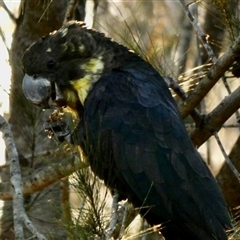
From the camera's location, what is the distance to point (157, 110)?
12.6ft

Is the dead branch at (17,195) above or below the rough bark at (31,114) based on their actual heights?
below

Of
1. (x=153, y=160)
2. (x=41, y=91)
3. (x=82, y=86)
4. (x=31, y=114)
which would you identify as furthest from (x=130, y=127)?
(x=31, y=114)

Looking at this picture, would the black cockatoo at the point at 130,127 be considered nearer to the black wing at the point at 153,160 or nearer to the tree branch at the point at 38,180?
the black wing at the point at 153,160

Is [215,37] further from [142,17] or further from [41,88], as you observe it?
[41,88]

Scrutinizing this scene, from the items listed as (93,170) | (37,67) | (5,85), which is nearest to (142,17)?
(5,85)

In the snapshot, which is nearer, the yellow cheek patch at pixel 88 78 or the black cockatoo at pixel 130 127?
the black cockatoo at pixel 130 127

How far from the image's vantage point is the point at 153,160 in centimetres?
370

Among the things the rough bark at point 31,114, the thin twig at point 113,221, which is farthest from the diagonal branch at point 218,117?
the thin twig at point 113,221

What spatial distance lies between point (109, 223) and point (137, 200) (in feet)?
2.37

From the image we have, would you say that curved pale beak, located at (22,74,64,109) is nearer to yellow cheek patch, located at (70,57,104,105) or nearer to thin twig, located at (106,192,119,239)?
yellow cheek patch, located at (70,57,104,105)

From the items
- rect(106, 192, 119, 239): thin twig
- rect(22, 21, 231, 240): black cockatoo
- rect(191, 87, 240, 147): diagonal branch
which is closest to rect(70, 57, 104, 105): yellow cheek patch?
rect(22, 21, 231, 240): black cockatoo

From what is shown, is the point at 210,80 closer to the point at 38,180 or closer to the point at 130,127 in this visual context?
the point at 130,127

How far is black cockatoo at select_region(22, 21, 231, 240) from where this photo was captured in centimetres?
363

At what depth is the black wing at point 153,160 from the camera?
362cm
